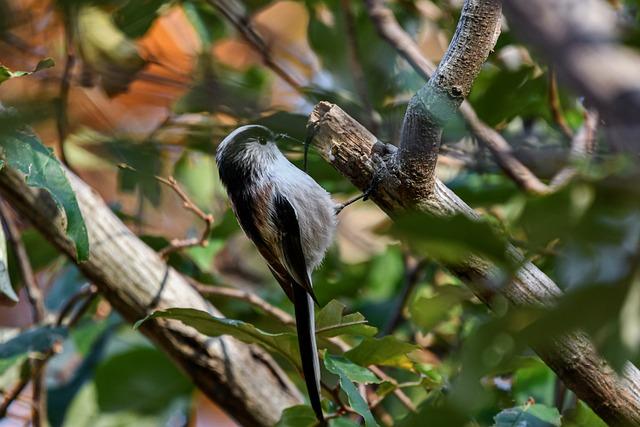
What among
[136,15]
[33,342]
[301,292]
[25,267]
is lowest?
[301,292]

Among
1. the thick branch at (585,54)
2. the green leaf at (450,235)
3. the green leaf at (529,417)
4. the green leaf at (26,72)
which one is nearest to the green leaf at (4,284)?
the green leaf at (26,72)

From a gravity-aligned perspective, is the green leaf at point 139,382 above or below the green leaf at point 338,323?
below

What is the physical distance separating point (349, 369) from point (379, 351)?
0.09m

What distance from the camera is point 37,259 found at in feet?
8.57

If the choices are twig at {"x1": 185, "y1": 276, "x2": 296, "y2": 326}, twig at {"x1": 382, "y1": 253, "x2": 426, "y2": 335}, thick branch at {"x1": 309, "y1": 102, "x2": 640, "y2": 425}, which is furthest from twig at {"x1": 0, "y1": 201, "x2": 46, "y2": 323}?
thick branch at {"x1": 309, "y1": 102, "x2": 640, "y2": 425}

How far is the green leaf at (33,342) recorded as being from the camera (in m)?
2.17

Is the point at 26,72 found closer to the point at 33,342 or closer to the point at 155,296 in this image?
the point at 155,296

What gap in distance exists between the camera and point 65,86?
4.68ft

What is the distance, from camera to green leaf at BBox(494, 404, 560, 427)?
158 cm

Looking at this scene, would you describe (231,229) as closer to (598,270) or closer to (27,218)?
(27,218)

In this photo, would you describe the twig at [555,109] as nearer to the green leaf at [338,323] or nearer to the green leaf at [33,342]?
the green leaf at [338,323]

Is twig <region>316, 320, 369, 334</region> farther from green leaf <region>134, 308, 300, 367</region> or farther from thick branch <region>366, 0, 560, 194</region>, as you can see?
thick branch <region>366, 0, 560, 194</region>

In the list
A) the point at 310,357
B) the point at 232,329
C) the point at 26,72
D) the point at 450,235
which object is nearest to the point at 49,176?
the point at 26,72

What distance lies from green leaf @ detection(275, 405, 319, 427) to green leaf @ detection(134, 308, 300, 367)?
0.12 m
